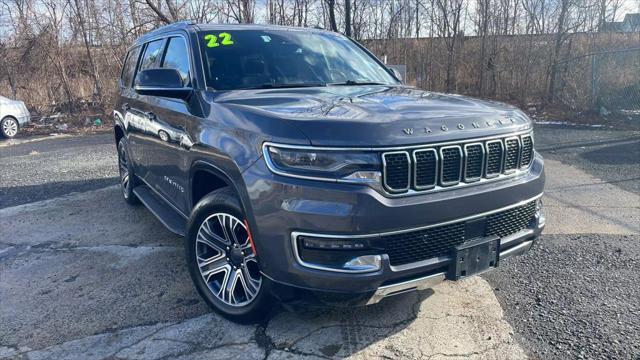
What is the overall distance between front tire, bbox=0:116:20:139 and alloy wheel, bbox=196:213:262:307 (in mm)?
12426

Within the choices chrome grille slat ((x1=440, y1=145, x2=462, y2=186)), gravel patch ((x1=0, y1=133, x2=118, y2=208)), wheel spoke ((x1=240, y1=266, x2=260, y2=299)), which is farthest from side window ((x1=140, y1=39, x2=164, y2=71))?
chrome grille slat ((x1=440, y1=145, x2=462, y2=186))

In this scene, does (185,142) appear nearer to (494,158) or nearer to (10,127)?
(494,158)

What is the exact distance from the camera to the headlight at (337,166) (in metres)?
2.46

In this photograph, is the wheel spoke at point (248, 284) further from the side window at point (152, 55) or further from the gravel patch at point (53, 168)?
the gravel patch at point (53, 168)

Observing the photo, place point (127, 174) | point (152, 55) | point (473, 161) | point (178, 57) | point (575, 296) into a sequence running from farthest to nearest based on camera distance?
point (127, 174) < point (152, 55) < point (178, 57) < point (575, 296) < point (473, 161)

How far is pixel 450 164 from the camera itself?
106 inches

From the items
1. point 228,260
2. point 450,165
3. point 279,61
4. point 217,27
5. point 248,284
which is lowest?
point 248,284

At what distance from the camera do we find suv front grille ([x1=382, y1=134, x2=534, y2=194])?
2.51 m

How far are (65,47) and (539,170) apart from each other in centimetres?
1777

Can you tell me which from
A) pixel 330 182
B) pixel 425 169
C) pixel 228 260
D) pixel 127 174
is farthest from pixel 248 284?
pixel 127 174

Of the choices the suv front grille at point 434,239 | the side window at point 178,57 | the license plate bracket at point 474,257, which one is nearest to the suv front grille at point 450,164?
the suv front grille at point 434,239

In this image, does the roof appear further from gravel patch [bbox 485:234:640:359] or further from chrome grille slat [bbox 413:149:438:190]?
gravel patch [bbox 485:234:640:359]

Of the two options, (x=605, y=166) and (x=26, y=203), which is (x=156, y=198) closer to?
(x=26, y=203)

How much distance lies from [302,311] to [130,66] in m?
4.07
